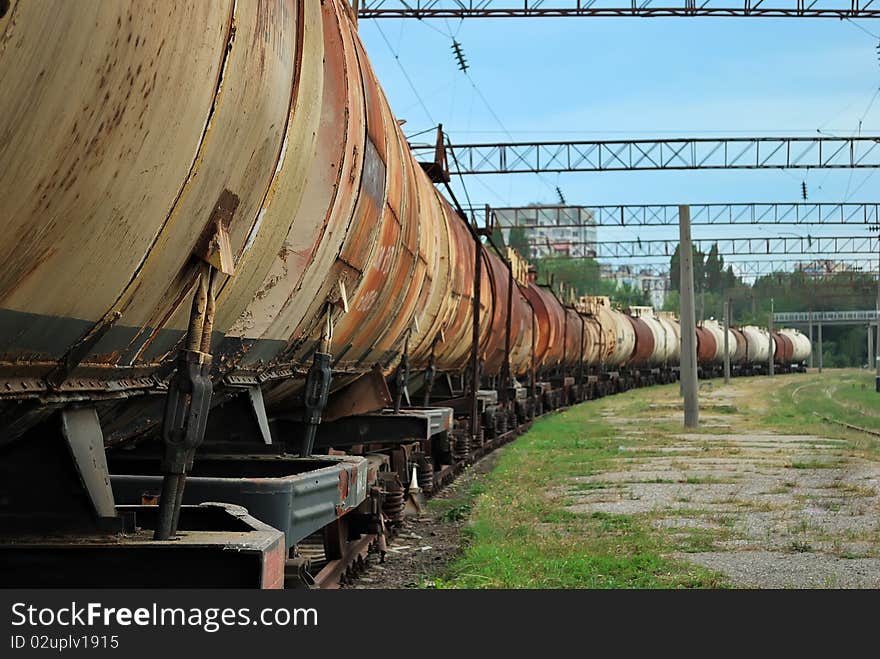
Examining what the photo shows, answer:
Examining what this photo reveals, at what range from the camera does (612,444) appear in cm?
2092

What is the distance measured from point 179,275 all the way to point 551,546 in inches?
252

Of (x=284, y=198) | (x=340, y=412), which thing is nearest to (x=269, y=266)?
(x=284, y=198)

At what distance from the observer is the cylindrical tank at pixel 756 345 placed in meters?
78.2

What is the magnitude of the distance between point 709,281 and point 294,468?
14501cm

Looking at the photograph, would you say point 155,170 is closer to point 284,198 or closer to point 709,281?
point 284,198

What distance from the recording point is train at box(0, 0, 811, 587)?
2.69 meters

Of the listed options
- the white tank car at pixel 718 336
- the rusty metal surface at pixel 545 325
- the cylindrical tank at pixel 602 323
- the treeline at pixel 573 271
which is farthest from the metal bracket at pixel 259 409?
the treeline at pixel 573 271

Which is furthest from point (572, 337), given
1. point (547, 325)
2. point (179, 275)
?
point (179, 275)

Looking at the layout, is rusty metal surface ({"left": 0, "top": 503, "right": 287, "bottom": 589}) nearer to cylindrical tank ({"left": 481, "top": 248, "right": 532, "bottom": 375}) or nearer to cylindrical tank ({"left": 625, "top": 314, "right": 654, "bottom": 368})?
cylindrical tank ({"left": 481, "top": 248, "right": 532, "bottom": 375})

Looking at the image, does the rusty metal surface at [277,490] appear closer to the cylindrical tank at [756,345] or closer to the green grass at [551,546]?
the green grass at [551,546]

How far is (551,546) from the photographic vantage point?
31.4 feet

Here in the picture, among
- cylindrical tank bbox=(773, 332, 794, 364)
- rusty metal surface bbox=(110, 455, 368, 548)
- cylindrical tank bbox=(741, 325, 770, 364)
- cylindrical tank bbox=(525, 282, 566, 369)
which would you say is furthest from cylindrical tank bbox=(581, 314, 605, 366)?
cylindrical tank bbox=(773, 332, 794, 364)

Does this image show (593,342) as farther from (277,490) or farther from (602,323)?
(277,490)

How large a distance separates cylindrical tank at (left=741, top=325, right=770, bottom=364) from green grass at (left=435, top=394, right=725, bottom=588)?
212 ft
